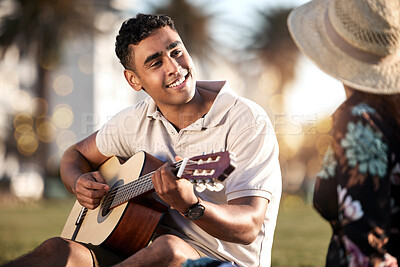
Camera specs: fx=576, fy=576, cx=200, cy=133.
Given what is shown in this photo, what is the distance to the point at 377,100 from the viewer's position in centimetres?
200

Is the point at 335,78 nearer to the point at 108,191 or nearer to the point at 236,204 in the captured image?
the point at 236,204

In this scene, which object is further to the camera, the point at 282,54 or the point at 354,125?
the point at 282,54

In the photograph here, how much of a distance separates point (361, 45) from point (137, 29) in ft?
5.40

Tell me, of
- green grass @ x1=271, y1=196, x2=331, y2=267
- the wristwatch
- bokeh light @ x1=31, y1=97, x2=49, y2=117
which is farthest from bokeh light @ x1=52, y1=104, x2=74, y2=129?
the wristwatch

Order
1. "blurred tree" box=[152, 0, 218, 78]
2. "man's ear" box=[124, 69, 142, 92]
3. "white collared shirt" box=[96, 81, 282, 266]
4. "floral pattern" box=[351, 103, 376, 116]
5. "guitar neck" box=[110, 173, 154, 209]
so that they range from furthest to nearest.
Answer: "blurred tree" box=[152, 0, 218, 78], "man's ear" box=[124, 69, 142, 92], "guitar neck" box=[110, 173, 154, 209], "white collared shirt" box=[96, 81, 282, 266], "floral pattern" box=[351, 103, 376, 116]

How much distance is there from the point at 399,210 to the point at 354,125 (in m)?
0.32

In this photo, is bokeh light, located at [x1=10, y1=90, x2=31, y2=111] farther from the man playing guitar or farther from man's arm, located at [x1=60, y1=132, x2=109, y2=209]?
the man playing guitar

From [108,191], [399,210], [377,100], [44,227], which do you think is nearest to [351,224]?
[399,210]

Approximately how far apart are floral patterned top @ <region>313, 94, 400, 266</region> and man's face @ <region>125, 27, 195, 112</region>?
4.41ft

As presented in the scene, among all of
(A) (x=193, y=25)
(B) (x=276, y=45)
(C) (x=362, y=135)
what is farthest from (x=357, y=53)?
(B) (x=276, y=45)

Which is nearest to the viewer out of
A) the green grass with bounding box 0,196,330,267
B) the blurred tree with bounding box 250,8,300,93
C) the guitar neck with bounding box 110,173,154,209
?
the guitar neck with bounding box 110,173,154,209

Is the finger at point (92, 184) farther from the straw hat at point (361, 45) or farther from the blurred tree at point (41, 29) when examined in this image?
the blurred tree at point (41, 29)

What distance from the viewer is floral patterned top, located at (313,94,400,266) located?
5.88 ft

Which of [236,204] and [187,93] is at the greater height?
[187,93]
